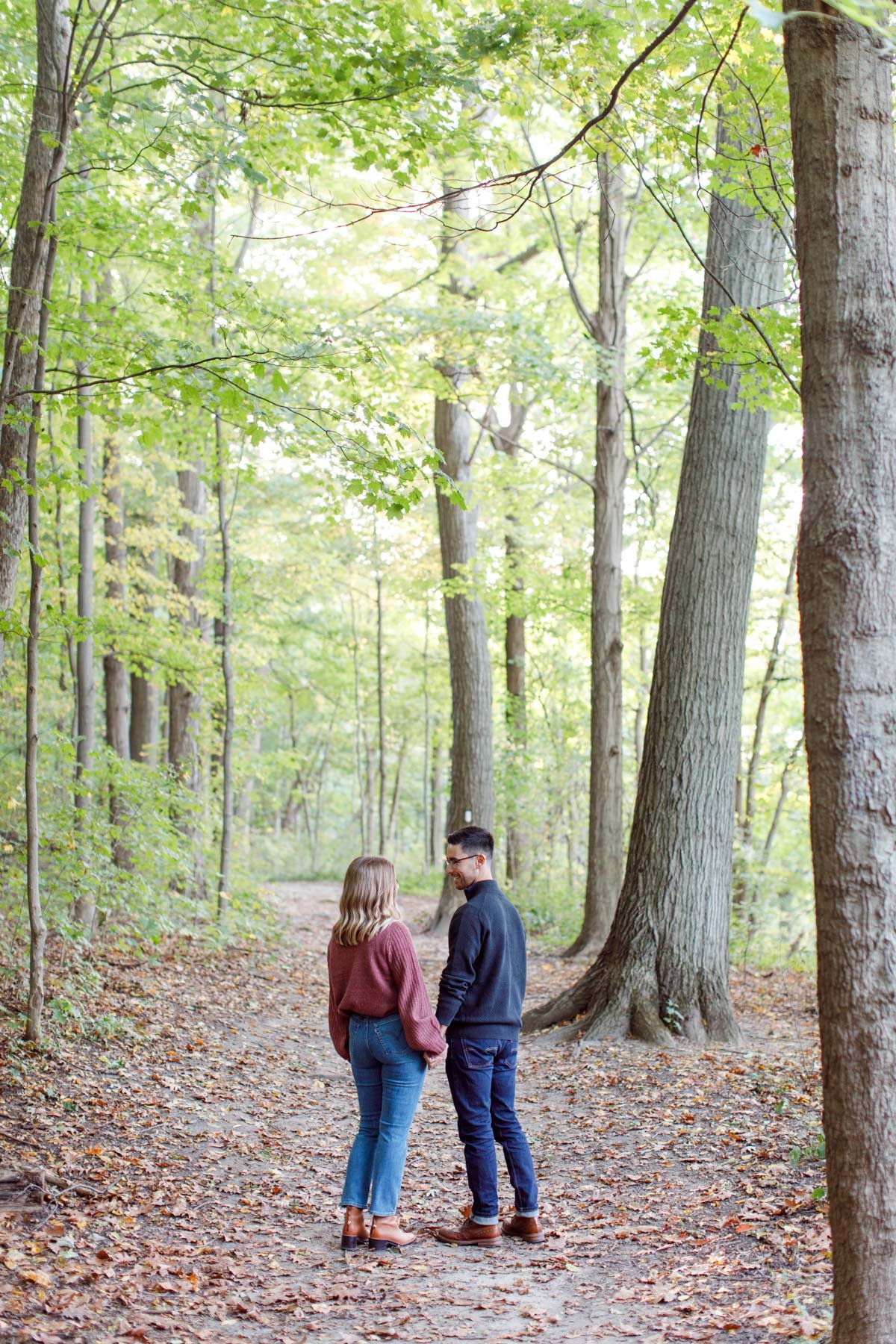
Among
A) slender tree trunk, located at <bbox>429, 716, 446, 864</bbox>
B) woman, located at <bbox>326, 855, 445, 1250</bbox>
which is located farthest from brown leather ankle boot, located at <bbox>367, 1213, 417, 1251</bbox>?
slender tree trunk, located at <bbox>429, 716, 446, 864</bbox>

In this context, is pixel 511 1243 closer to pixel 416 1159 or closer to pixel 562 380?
pixel 416 1159

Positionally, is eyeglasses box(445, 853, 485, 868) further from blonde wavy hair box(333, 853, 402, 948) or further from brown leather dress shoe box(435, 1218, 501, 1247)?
brown leather dress shoe box(435, 1218, 501, 1247)

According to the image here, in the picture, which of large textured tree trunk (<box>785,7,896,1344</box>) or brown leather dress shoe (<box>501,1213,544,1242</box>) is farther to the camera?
brown leather dress shoe (<box>501,1213,544,1242</box>)

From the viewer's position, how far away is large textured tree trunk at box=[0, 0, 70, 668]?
6086mm

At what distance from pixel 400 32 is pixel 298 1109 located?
741cm

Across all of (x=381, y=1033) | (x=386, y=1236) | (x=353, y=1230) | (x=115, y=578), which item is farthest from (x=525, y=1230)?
(x=115, y=578)

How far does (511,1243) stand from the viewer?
4.53 m

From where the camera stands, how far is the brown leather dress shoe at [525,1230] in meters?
4.52

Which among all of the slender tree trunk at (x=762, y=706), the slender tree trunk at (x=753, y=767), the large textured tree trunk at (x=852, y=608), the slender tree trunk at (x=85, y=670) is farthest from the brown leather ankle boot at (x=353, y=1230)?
the slender tree trunk at (x=762, y=706)

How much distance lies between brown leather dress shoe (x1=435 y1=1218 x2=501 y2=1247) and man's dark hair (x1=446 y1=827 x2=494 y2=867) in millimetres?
1645

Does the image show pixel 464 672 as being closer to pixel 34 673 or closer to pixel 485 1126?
pixel 34 673

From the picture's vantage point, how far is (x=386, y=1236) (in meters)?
4.43

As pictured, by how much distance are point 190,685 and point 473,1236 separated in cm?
962

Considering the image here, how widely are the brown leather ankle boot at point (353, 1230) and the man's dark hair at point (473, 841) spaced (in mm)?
1674
